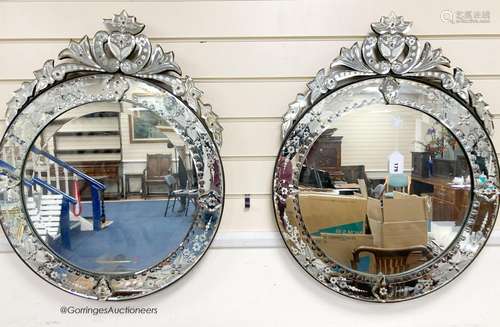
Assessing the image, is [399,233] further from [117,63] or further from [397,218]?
[117,63]

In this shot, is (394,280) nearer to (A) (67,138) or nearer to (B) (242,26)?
(B) (242,26)

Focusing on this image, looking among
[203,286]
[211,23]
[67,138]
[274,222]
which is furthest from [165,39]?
[203,286]

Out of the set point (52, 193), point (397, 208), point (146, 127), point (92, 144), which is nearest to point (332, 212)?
point (397, 208)

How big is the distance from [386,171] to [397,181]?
0.05 m

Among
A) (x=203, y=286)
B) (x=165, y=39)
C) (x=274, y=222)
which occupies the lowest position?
(x=203, y=286)

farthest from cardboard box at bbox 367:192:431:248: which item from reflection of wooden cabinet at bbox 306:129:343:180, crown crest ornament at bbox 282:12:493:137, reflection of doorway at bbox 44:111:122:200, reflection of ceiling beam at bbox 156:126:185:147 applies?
reflection of doorway at bbox 44:111:122:200

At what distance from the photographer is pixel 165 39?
3.80 feet

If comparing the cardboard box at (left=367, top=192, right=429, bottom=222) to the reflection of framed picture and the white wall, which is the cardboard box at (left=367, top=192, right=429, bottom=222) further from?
the reflection of framed picture

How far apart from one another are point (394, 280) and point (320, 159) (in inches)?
19.3

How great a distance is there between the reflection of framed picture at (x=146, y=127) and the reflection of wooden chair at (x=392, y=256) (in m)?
0.74

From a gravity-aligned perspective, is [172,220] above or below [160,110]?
below

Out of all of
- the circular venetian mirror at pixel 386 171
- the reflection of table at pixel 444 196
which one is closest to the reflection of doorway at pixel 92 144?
the circular venetian mirror at pixel 386 171

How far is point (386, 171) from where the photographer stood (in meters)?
1.17

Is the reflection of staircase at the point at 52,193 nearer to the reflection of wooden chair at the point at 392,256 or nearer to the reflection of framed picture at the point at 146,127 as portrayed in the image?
the reflection of framed picture at the point at 146,127
